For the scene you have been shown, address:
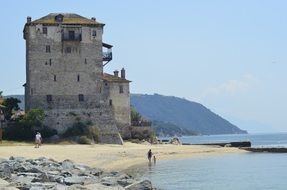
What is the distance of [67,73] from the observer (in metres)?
73.1

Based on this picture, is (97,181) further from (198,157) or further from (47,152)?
(198,157)

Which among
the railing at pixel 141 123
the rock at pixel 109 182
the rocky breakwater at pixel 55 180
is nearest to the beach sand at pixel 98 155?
the railing at pixel 141 123

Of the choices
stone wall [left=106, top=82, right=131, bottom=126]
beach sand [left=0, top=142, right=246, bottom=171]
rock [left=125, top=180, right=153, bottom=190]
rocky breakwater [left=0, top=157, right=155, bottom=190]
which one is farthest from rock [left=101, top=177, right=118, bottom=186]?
stone wall [left=106, top=82, right=131, bottom=126]

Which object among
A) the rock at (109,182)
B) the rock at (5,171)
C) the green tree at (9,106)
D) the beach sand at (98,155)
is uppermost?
the green tree at (9,106)

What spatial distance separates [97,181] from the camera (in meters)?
30.9

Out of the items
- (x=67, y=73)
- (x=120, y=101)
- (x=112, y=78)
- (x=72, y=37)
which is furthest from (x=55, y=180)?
(x=112, y=78)

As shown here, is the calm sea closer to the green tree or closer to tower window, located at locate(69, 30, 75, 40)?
tower window, located at locate(69, 30, 75, 40)

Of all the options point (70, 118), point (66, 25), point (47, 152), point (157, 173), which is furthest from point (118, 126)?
point (157, 173)

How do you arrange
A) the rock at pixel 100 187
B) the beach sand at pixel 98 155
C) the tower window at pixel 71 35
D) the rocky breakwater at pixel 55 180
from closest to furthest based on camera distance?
the rocky breakwater at pixel 55 180 → the rock at pixel 100 187 → the beach sand at pixel 98 155 → the tower window at pixel 71 35

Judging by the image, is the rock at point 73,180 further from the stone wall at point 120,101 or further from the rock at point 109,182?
the stone wall at point 120,101

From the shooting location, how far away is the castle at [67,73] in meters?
72.3

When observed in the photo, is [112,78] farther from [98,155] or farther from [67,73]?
[98,155]

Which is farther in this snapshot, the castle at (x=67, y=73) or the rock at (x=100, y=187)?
the castle at (x=67, y=73)

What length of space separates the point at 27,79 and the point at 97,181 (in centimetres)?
4493
